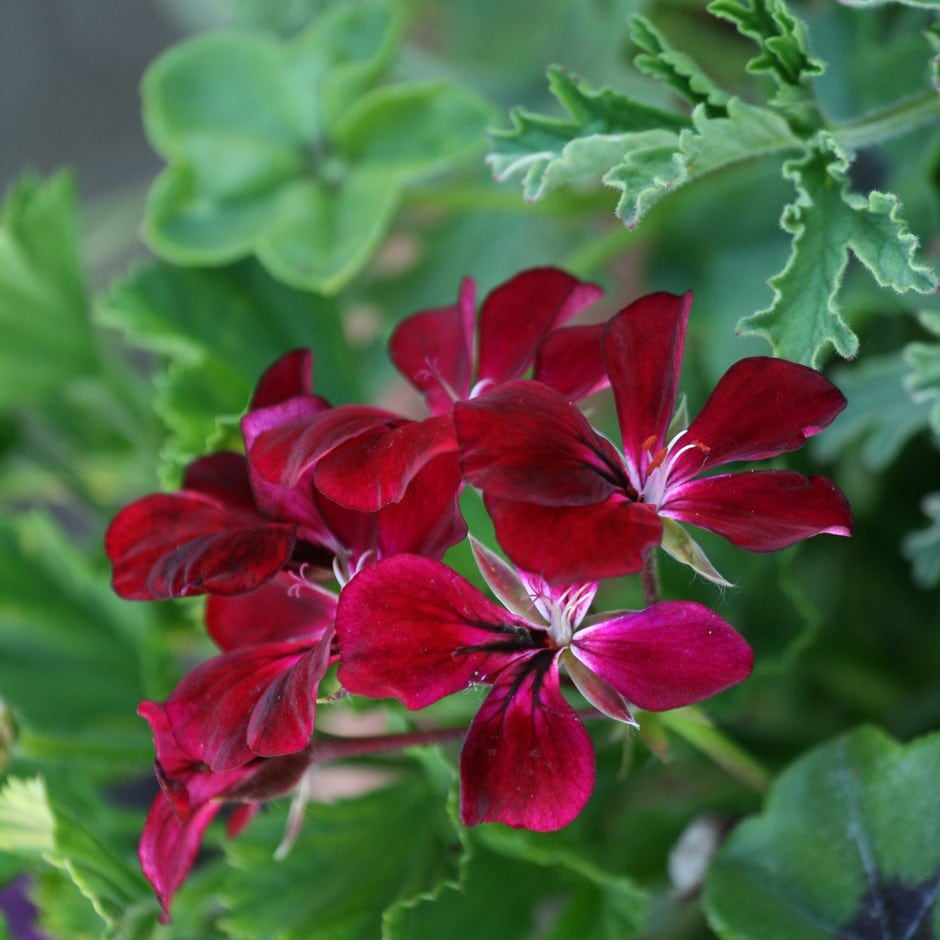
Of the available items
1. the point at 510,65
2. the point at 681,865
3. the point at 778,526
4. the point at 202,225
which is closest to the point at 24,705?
the point at 202,225

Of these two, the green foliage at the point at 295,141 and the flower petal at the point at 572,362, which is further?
the green foliage at the point at 295,141

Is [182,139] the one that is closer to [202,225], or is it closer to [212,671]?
[202,225]

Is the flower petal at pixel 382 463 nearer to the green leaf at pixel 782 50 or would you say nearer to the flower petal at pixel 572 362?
the flower petal at pixel 572 362

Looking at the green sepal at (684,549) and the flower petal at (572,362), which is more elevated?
the flower petal at (572,362)

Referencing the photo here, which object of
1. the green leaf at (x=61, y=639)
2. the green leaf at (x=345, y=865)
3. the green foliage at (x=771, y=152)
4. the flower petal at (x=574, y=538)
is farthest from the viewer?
the green leaf at (x=61, y=639)

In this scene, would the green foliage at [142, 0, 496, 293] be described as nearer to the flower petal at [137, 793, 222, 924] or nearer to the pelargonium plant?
the pelargonium plant

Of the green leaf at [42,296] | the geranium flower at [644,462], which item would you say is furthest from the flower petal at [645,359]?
the green leaf at [42,296]

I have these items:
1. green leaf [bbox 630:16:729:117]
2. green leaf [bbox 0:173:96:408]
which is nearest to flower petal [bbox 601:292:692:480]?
green leaf [bbox 630:16:729:117]
